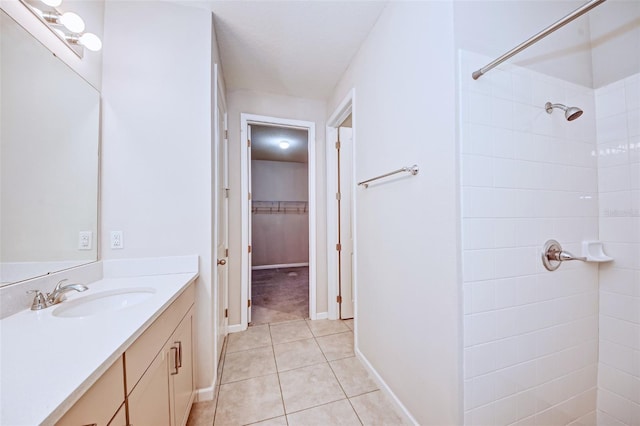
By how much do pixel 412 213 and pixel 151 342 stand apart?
1355 mm

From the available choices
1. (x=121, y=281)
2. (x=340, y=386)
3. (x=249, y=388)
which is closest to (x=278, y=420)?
(x=249, y=388)

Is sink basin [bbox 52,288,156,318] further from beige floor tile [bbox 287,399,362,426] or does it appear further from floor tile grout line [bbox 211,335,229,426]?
beige floor tile [bbox 287,399,362,426]

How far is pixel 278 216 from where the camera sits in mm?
5781

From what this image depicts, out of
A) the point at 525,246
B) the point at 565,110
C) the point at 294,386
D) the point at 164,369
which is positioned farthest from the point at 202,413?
the point at 565,110

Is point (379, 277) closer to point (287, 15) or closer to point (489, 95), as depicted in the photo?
point (489, 95)

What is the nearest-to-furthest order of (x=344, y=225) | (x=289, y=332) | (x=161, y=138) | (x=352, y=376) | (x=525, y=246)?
(x=525, y=246), (x=161, y=138), (x=352, y=376), (x=289, y=332), (x=344, y=225)

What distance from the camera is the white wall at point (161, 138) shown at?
149 centimetres

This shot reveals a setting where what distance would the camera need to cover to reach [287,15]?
1.68 m

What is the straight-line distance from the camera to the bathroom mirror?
38.0 inches

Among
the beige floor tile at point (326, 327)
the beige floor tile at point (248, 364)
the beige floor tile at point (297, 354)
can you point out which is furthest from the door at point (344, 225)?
the beige floor tile at point (248, 364)

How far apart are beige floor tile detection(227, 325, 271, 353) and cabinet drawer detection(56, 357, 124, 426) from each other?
1616 millimetres

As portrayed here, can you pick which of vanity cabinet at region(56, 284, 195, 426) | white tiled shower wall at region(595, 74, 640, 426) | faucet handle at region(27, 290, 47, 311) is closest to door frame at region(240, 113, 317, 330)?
vanity cabinet at region(56, 284, 195, 426)

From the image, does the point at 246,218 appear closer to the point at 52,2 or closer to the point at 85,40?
the point at 85,40

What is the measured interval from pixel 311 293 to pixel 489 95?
2.40 meters
